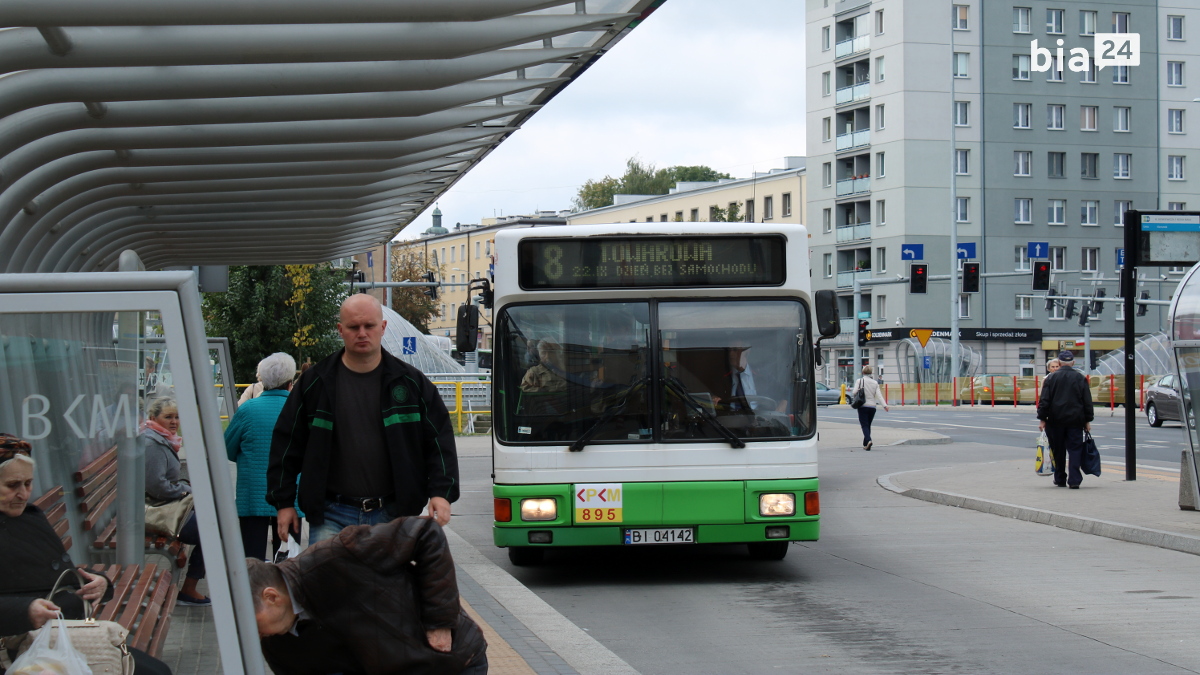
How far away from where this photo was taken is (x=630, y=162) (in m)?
104

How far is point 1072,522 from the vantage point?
1377 cm

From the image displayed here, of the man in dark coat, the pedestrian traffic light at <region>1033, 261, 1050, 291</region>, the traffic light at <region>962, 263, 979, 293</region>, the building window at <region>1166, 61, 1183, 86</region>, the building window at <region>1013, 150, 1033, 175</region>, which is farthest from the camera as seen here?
the building window at <region>1166, 61, 1183, 86</region>

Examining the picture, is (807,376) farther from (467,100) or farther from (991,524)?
(991,524)

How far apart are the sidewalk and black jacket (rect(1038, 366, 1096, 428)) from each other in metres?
0.95

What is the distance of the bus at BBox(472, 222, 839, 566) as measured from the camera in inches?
381

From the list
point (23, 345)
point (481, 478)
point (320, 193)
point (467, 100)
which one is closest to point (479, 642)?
point (23, 345)

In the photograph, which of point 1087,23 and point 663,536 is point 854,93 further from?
point 663,536

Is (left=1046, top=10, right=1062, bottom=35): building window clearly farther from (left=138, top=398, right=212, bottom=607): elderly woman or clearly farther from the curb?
(left=138, top=398, right=212, bottom=607): elderly woman

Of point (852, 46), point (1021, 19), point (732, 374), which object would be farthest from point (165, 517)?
point (1021, 19)

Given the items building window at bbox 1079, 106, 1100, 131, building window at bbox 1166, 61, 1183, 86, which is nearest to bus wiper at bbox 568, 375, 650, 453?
building window at bbox 1079, 106, 1100, 131

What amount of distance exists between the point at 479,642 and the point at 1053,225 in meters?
74.7

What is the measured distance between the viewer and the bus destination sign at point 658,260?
33.0 ft

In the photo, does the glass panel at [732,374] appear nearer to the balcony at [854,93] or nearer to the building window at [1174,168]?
the balcony at [854,93]

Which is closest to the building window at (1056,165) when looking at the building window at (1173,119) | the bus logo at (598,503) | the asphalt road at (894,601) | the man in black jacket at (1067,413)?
the building window at (1173,119)
